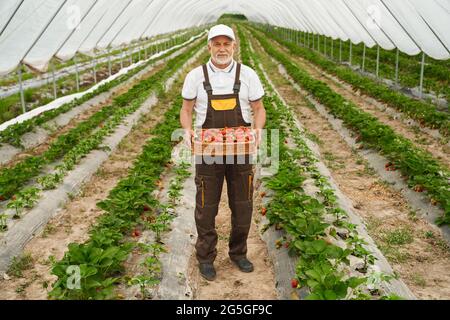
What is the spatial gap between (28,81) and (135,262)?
43.8 feet

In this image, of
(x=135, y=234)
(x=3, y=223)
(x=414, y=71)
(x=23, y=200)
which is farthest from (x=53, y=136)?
(x=414, y=71)

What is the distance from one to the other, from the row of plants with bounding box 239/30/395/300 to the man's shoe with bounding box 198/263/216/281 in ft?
2.23

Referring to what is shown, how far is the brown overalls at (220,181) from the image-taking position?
350cm

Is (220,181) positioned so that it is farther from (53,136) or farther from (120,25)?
(120,25)

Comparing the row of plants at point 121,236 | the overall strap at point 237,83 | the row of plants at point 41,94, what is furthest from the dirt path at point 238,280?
the row of plants at point 41,94

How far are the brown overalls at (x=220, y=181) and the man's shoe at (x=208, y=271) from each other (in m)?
0.03

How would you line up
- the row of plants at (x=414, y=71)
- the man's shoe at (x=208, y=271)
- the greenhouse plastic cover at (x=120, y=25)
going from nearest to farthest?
the man's shoe at (x=208, y=271) < the greenhouse plastic cover at (x=120, y=25) < the row of plants at (x=414, y=71)

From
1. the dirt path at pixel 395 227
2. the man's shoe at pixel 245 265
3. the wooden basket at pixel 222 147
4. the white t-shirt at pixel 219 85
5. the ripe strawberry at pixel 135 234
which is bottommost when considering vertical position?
the dirt path at pixel 395 227

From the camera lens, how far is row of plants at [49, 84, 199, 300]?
127 inches

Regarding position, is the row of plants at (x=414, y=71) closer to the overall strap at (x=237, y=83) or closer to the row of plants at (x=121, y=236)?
the row of plants at (x=121, y=236)

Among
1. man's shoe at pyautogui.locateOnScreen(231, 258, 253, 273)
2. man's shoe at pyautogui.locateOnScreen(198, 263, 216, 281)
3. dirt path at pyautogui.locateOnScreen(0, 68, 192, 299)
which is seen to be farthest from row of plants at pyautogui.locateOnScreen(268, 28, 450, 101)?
man's shoe at pyautogui.locateOnScreen(198, 263, 216, 281)

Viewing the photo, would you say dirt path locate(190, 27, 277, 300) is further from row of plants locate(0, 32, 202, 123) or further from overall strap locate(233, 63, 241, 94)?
row of plants locate(0, 32, 202, 123)
